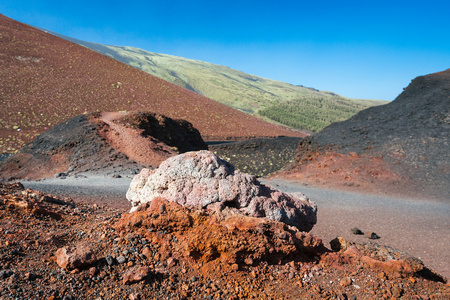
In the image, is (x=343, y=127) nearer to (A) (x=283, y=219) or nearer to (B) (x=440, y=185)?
(B) (x=440, y=185)

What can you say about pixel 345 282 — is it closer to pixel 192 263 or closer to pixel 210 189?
pixel 192 263

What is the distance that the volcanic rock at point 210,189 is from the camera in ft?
11.8

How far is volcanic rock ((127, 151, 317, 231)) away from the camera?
11.8ft

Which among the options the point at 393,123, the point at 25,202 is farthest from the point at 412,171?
the point at 25,202

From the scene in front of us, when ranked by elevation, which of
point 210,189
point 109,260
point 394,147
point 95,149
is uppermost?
point 394,147

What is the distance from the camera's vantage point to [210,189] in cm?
361

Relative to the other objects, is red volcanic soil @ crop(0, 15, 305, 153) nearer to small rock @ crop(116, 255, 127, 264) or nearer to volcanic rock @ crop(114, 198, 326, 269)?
volcanic rock @ crop(114, 198, 326, 269)

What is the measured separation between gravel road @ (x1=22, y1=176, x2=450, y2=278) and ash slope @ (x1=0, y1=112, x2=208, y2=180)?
1617 mm

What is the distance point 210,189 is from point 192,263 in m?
0.92

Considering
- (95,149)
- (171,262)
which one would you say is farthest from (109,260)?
(95,149)

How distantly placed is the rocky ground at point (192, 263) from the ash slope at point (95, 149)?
29.1 ft

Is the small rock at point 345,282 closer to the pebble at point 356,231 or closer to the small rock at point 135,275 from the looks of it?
the small rock at point 135,275

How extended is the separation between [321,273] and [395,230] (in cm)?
513

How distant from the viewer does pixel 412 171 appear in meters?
12.8
